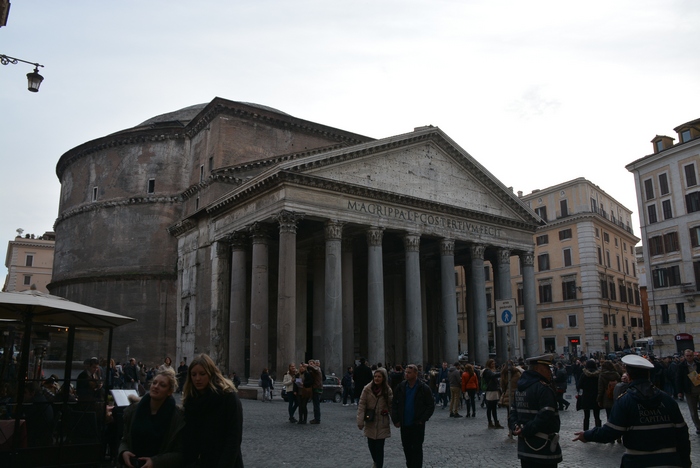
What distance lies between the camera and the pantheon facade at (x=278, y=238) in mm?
21531

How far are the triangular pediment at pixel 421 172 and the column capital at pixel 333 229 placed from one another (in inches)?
61.6

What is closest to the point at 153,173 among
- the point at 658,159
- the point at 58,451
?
the point at 58,451

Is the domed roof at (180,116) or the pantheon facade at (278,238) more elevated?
the domed roof at (180,116)

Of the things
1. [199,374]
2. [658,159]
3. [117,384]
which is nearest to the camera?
[199,374]

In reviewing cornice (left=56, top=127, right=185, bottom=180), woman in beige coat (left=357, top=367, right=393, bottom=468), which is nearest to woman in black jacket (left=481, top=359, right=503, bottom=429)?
woman in beige coat (left=357, top=367, right=393, bottom=468)

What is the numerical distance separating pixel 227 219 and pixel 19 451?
18.2m

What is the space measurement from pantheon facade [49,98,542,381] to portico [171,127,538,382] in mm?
61

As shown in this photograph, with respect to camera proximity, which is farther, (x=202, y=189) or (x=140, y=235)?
(x=140, y=235)

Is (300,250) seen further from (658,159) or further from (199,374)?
(199,374)

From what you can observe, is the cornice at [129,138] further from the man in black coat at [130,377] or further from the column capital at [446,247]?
the man in black coat at [130,377]

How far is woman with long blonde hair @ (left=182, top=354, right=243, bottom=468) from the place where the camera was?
3.58 metres

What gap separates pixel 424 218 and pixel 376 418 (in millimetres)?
17908

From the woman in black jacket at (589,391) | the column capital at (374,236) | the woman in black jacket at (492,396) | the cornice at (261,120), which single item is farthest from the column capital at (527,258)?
the woman in black jacket at (589,391)

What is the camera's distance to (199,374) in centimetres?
365
